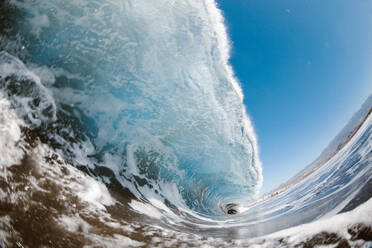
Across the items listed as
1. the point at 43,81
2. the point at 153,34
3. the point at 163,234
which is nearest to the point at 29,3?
the point at 43,81

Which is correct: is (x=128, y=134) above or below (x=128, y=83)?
below

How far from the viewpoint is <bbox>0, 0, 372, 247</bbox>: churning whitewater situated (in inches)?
61.0

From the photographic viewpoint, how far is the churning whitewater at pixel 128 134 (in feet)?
5.08

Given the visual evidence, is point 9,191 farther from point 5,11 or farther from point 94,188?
point 5,11

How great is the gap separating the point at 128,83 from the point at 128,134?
1102mm

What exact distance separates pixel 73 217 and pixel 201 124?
3719 mm

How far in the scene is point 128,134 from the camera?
3.81 meters

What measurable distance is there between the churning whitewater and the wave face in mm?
21

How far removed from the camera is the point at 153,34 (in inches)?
145

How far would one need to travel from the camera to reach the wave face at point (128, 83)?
8.70 feet

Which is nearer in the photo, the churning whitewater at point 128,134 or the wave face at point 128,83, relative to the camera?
the churning whitewater at point 128,134

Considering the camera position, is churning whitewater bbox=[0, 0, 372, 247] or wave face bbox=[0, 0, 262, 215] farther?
wave face bbox=[0, 0, 262, 215]

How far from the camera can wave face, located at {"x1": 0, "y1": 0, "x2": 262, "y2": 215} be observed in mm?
2650

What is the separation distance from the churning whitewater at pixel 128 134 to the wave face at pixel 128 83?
0.07ft
